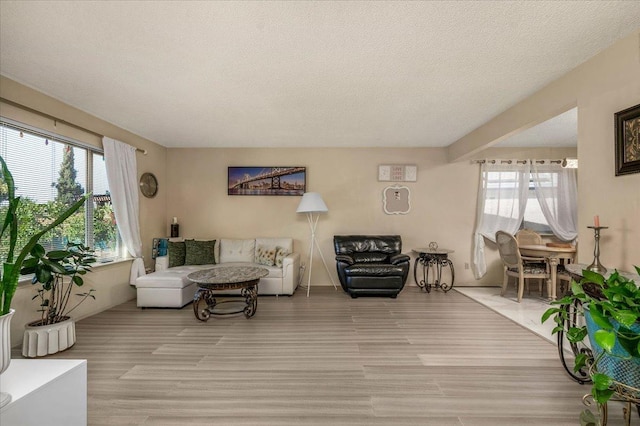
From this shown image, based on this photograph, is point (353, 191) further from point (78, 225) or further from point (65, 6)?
point (65, 6)

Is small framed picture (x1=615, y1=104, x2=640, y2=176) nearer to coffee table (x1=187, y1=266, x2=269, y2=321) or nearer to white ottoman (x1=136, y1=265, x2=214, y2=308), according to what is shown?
coffee table (x1=187, y1=266, x2=269, y2=321)

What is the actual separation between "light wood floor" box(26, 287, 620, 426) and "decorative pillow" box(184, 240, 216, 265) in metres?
1.18

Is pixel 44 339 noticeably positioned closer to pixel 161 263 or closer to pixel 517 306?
pixel 161 263

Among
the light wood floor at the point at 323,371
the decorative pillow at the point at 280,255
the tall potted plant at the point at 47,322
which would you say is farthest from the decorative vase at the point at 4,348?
the decorative pillow at the point at 280,255

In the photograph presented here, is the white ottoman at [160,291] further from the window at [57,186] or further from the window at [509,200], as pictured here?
the window at [509,200]

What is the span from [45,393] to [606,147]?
3789 mm

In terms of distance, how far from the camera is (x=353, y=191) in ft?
18.7

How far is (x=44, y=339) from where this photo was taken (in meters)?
2.78

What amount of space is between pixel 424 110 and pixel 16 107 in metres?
4.28

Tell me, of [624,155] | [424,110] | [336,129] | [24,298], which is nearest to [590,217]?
[624,155]

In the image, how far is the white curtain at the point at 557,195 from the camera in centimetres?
545

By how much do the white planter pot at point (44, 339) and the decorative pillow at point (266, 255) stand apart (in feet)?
8.56

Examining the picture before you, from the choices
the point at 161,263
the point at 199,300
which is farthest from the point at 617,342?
the point at 161,263

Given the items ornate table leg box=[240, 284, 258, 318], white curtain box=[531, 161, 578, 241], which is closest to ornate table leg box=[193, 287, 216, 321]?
ornate table leg box=[240, 284, 258, 318]
